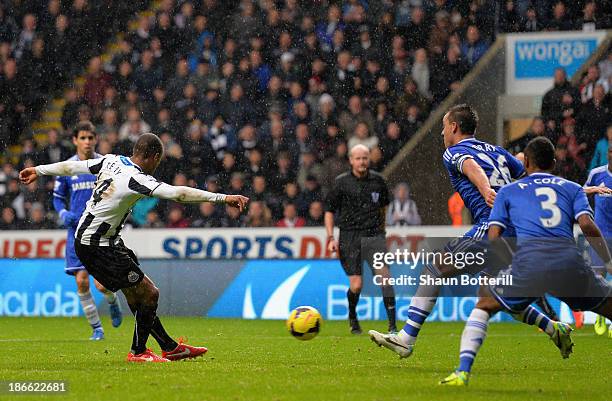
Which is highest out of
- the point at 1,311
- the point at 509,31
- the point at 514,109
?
the point at 509,31

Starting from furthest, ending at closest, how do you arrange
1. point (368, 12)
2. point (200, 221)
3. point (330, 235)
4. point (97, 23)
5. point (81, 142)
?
point (97, 23) → point (368, 12) → point (200, 221) → point (330, 235) → point (81, 142)

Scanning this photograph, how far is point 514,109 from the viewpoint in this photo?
1889cm

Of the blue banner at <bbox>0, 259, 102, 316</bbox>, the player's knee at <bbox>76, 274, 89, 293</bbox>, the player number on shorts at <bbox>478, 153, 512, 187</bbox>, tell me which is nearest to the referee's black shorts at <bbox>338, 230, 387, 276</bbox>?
the player's knee at <bbox>76, 274, 89, 293</bbox>

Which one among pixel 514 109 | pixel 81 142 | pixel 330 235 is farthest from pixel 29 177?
pixel 514 109

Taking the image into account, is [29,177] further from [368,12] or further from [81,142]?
[368,12]

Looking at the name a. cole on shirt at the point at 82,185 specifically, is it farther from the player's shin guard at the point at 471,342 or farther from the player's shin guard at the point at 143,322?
the player's shin guard at the point at 471,342

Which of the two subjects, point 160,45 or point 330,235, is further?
point 160,45

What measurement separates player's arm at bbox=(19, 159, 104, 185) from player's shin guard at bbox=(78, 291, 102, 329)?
132 inches

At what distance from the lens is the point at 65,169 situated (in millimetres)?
8922

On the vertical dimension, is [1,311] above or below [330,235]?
below

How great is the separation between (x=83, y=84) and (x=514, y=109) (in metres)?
8.35

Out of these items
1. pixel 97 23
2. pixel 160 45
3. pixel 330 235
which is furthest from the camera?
pixel 97 23

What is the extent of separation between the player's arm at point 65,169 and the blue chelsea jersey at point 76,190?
325 centimetres

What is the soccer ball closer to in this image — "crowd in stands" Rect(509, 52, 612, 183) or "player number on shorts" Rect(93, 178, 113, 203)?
"player number on shorts" Rect(93, 178, 113, 203)
